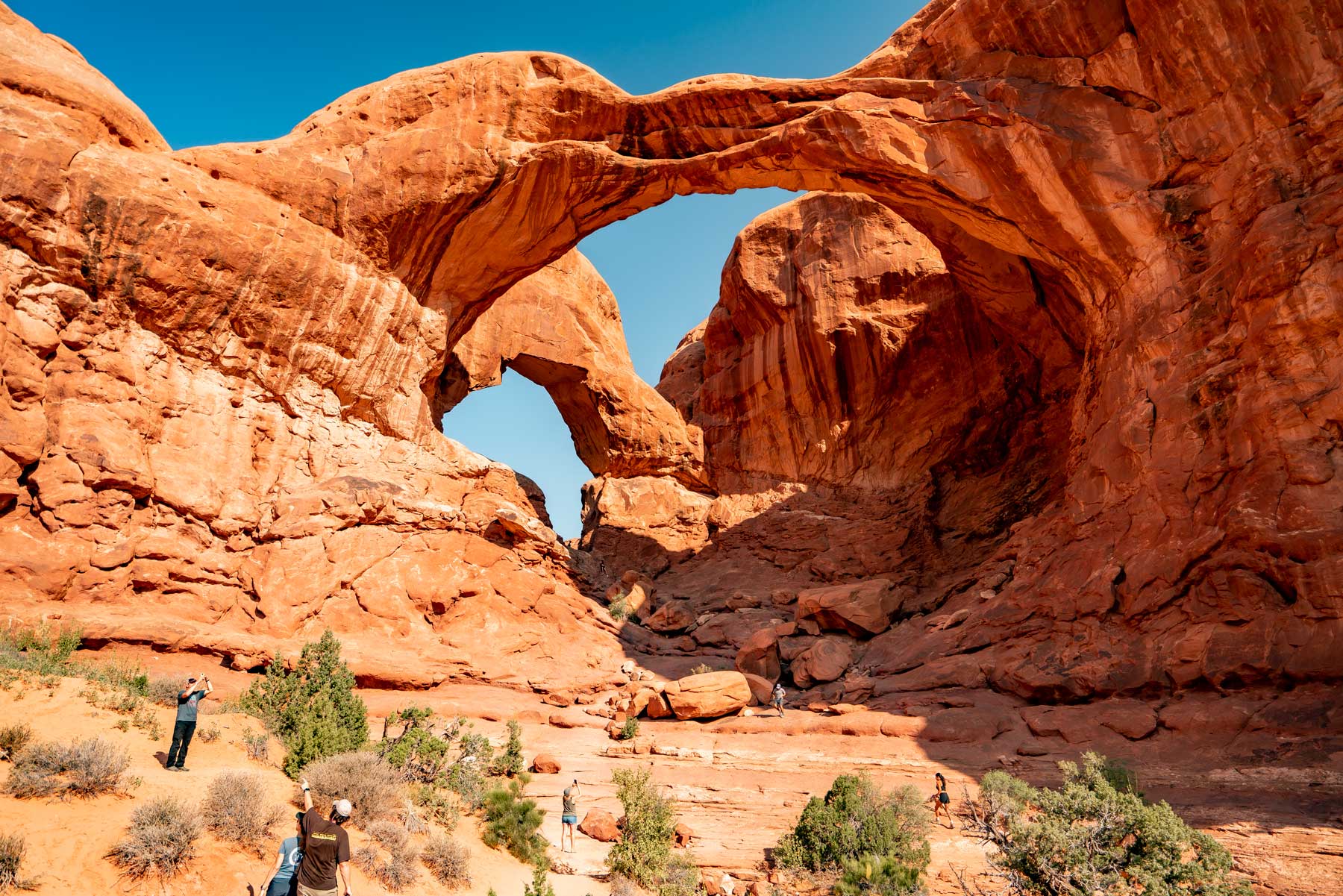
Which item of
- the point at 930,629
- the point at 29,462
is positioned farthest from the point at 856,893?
the point at 29,462

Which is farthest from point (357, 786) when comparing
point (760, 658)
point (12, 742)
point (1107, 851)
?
point (760, 658)

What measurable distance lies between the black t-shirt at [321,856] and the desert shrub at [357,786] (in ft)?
11.6

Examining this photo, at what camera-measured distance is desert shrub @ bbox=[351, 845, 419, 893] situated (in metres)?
8.48

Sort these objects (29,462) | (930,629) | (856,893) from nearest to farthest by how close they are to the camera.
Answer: (856,893), (29,462), (930,629)

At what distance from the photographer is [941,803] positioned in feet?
39.0

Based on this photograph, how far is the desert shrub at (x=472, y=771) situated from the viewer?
1167 centimetres

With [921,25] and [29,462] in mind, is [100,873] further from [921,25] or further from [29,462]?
[921,25]

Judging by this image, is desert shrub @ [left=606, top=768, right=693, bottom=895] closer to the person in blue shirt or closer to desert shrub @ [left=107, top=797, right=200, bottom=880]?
the person in blue shirt

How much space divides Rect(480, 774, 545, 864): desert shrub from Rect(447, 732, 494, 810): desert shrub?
0.31 m

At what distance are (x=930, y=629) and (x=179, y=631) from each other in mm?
16877

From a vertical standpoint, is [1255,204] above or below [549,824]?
above

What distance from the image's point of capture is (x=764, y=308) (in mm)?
33094

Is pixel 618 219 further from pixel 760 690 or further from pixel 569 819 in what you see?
pixel 569 819

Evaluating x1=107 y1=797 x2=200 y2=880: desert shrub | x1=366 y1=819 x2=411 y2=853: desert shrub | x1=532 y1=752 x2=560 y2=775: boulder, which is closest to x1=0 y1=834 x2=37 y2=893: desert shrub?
x1=107 y1=797 x2=200 y2=880: desert shrub
